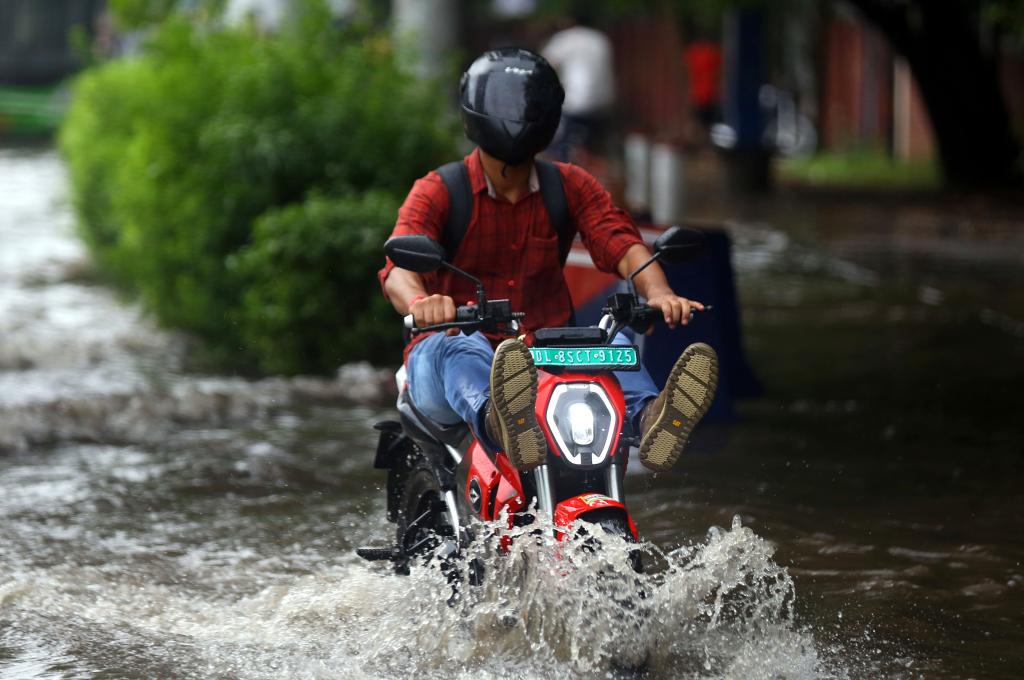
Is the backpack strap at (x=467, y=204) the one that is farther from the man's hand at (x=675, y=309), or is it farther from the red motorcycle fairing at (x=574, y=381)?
the red motorcycle fairing at (x=574, y=381)

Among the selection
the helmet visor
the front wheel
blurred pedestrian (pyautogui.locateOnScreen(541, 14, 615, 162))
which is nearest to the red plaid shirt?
the helmet visor

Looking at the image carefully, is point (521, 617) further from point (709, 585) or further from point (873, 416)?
point (873, 416)

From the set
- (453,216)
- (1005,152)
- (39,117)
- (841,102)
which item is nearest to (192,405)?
(453,216)

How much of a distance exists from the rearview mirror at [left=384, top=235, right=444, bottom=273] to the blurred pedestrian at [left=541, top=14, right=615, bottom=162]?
12.7 meters

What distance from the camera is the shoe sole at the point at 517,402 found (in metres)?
4.34

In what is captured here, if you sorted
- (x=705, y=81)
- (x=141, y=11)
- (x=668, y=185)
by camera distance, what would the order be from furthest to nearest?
(x=705, y=81)
(x=668, y=185)
(x=141, y=11)

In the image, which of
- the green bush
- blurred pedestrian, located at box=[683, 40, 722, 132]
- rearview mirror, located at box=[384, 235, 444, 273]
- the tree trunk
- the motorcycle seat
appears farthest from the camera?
blurred pedestrian, located at box=[683, 40, 722, 132]

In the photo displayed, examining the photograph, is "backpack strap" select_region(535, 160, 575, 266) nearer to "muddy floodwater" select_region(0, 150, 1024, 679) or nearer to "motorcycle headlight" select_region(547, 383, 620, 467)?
"motorcycle headlight" select_region(547, 383, 620, 467)

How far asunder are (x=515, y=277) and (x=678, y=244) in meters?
0.57

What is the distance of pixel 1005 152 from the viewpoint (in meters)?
19.5

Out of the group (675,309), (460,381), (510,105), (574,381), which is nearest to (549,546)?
(574,381)

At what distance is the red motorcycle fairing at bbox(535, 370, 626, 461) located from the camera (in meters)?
4.52

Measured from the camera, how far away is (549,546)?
14.6 feet

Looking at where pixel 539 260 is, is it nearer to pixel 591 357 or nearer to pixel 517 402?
pixel 591 357
